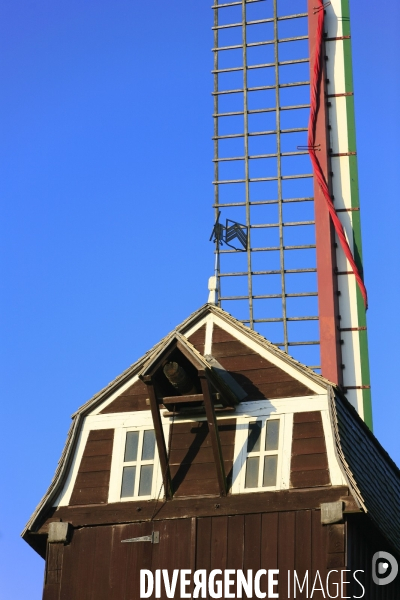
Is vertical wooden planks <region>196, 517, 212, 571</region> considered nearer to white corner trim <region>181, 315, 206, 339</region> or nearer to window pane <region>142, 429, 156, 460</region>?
window pane <region>142, 429, 156, 460</region>

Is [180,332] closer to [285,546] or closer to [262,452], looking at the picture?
[262,452]

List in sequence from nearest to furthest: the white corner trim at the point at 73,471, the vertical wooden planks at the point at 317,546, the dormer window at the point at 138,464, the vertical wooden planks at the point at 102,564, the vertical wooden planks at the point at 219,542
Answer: the vertical wooden planks at the point at 317,546 → the vertical wooden planks at the point at 219,542 → the vertical wooden planks at the point at 102,564 → the dormer window at the point at 138,464 → the white corner trim at the point at 73,471

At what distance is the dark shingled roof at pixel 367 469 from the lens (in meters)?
17.9

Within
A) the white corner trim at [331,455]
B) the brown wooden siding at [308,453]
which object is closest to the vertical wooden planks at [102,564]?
the brown wooden siding at [308,453]

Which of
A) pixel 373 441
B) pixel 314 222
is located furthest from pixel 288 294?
pixel 373 441

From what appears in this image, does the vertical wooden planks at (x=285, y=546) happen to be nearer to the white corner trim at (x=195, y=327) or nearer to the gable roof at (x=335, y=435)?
the gable roof at (x=335, y=435)

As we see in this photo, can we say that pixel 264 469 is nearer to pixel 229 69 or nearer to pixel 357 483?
pixel 357 483

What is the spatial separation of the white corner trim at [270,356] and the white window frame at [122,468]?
1902mm

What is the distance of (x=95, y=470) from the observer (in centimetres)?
1914

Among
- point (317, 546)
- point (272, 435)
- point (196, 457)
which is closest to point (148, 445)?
point (196, 457)

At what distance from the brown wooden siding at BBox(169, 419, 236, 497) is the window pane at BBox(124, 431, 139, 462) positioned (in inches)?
24.4

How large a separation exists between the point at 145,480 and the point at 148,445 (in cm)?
58

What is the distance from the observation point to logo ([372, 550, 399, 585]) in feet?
61.0

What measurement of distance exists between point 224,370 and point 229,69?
669 inches
